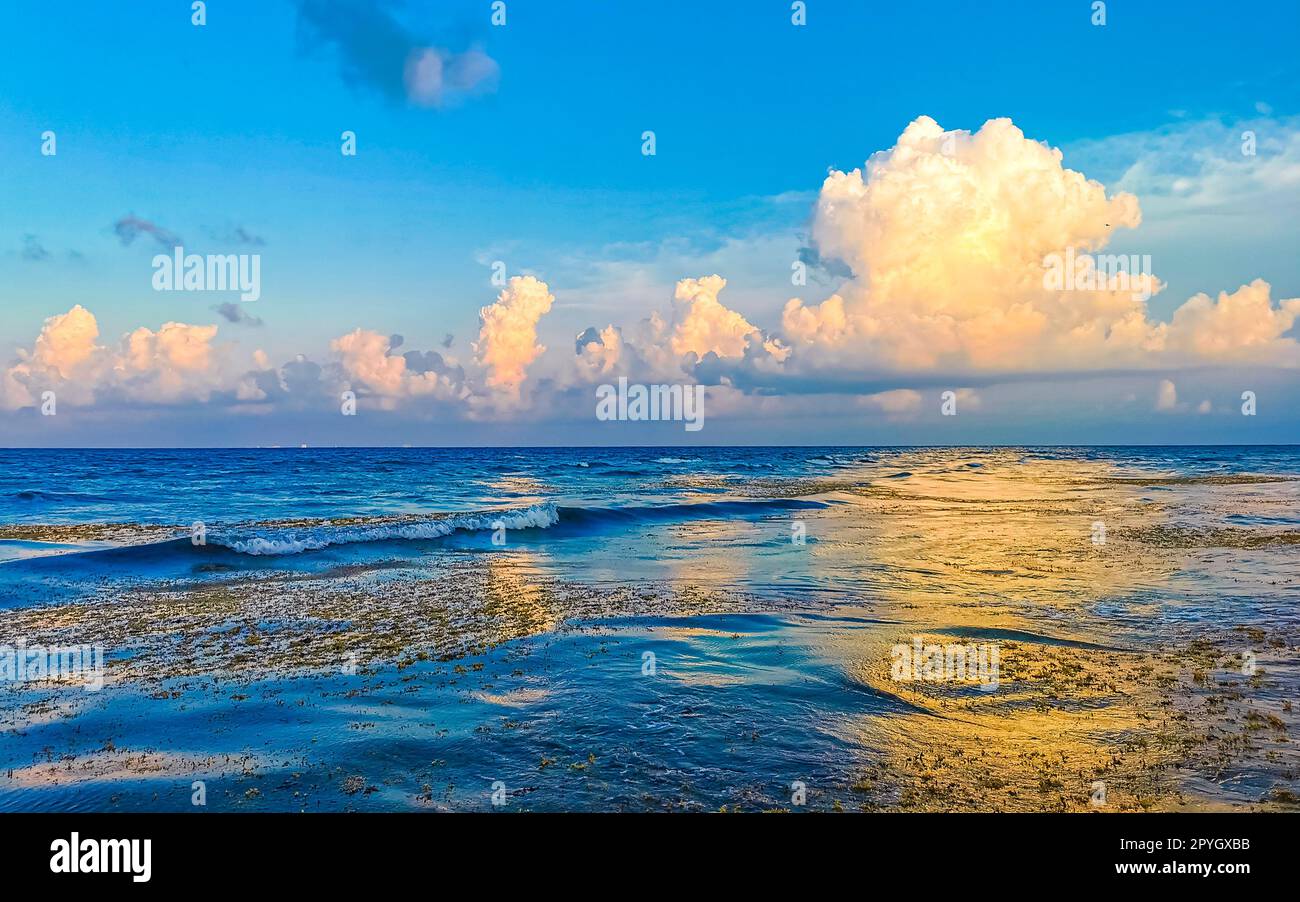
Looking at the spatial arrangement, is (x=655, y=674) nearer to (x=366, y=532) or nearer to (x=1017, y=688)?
(x=1017, y=688)

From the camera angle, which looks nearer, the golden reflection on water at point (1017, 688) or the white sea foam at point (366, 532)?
the golden reflection on water at point (1017, 688)

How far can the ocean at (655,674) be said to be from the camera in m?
7.97

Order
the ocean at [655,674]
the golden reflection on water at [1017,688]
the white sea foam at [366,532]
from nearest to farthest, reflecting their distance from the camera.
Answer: the golden reflection on water at [1017,688] → the ocean at [655,674] → the white sea foam at [366,532]

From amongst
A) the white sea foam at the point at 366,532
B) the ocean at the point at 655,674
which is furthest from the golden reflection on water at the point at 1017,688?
the white sea foam at the point at 366,532

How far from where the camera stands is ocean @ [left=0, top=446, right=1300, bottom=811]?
7.97 m

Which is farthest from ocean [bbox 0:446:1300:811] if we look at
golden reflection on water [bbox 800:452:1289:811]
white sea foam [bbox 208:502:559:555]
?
white sea foam [bbox 208:502:559:555]

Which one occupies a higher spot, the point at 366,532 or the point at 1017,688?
the point at 1017,688

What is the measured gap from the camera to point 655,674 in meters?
12.2

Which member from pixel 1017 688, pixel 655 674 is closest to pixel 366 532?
pixel 655 674

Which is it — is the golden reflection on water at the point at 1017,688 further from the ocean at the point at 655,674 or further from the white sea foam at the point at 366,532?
the white sea foam at the point at 366,532

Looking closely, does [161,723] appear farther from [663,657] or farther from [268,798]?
[663,657]

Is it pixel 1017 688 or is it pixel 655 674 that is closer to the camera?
pixel 1017 688

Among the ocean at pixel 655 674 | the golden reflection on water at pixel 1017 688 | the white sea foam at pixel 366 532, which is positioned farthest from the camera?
the white sea foam at pixel 366 532
